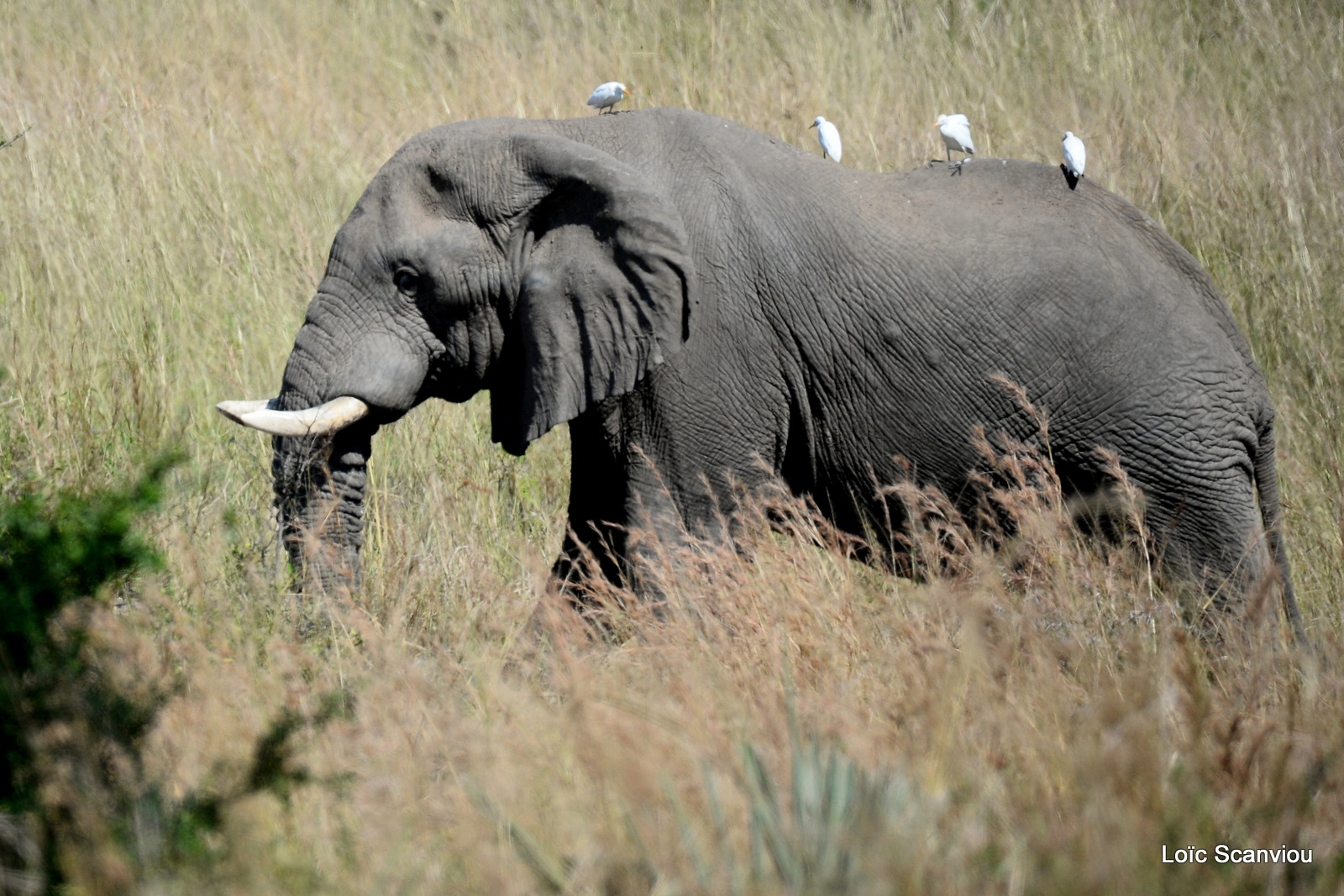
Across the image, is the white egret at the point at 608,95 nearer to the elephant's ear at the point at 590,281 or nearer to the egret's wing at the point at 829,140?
the elephant's ear at the point at 590,281

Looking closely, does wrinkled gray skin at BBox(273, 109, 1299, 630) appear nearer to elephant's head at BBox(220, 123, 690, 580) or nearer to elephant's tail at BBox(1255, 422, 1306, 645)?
elephant's head at BBox(220, 123, 690, 580)

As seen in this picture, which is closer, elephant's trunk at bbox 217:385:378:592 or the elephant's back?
elephant's trunk at bbox 217:385:378:592

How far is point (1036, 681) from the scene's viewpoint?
3.12 metres

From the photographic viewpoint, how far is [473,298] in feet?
14.1

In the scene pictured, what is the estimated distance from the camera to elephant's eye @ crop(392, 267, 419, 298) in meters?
4.26

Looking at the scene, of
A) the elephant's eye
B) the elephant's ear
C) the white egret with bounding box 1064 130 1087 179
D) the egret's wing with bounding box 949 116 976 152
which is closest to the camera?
the elephant's ear

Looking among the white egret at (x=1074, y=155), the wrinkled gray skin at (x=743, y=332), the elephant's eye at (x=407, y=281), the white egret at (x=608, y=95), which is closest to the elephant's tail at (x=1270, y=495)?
the wrinkled gray skin at (x=743, y=332)

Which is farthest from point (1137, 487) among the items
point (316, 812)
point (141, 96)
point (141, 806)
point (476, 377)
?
point (141, 96)

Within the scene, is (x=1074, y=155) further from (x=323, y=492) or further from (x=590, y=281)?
(x=323, y=492)

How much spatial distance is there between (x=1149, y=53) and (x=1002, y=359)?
17.9 feet

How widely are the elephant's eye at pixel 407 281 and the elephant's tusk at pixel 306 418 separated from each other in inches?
16.2

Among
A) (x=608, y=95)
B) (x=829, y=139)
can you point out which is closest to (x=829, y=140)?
(x=829, y=139)

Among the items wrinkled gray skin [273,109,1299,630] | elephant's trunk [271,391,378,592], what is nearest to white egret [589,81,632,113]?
wrinkled gray skin [273,109,1299,630]

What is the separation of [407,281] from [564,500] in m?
2.05
